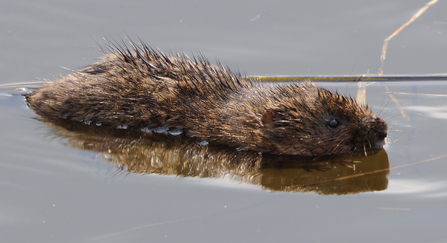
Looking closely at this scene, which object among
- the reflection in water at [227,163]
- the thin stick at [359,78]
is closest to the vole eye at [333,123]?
the reflection in water at [227,163]

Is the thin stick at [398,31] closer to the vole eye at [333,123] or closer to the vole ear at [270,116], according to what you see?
the vole eye at [333,123]

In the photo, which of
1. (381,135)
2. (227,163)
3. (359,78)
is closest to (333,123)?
(381,135)

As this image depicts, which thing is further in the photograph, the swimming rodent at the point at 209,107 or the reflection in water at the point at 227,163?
the swimming rodent at the point at 209,107

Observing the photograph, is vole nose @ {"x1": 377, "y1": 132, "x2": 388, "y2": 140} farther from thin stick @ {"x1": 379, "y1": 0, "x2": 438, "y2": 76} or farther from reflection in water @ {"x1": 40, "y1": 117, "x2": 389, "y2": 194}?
thin stick @ {"x1": 379, "y1": 0, "x2": 438, "y2": 76}

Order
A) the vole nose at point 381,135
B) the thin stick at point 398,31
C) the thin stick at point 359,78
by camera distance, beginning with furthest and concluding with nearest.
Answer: the thin stick at point 398,31
the thin stick at point 359,78
the vole nose at point 381,135

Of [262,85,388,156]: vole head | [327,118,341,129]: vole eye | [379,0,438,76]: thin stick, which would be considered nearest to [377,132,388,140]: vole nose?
[262,85,388,156]: vole head

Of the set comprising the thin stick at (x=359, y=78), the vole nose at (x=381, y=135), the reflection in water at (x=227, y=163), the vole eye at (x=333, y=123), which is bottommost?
the reflection in water at (x=227, y=163)

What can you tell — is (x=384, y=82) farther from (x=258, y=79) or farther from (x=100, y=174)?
(x=100, y=174)

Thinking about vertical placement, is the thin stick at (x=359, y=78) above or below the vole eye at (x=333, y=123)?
above
